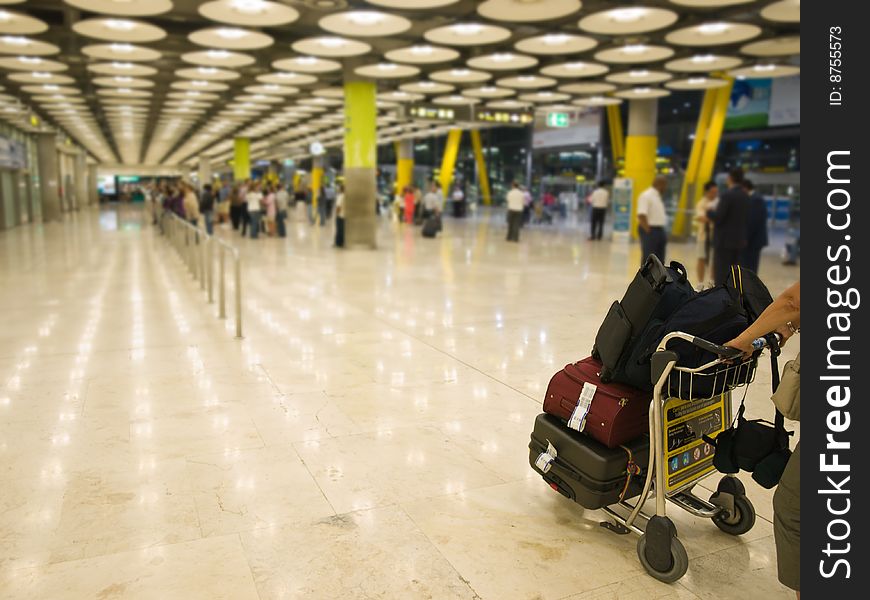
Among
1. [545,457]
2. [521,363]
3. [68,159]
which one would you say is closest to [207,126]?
[68,159]

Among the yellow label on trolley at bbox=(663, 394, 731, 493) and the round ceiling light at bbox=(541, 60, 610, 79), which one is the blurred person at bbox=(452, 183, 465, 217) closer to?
the round ceiling light at bbox=(541, 60, 610, 79)

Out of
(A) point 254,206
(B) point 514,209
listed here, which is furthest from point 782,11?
(A) point 254,206

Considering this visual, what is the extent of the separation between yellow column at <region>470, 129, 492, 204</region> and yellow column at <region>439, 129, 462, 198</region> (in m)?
2.51

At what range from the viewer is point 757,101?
99.6 feet

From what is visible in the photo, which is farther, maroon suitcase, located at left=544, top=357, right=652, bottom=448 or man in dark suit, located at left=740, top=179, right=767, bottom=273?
man in dark suit, located at left=740, top=179, right=767, bottom=273

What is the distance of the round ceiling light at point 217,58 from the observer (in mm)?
14805

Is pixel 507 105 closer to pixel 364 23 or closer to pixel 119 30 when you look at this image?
pixel 364 23

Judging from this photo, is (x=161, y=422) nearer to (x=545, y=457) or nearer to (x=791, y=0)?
(x=545, y=457)

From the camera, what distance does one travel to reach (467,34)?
1298 centimetres

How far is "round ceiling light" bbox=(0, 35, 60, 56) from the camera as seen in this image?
1348 cm

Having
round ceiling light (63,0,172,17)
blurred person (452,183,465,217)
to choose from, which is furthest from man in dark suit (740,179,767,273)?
blurred person (452,183,465,217)

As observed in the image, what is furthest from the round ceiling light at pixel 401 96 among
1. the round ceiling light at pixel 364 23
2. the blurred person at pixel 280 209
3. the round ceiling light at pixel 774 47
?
the round ceiling light at pixel 774 47

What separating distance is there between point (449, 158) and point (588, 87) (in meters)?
17.7

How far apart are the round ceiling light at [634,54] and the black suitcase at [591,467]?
13.0 m
